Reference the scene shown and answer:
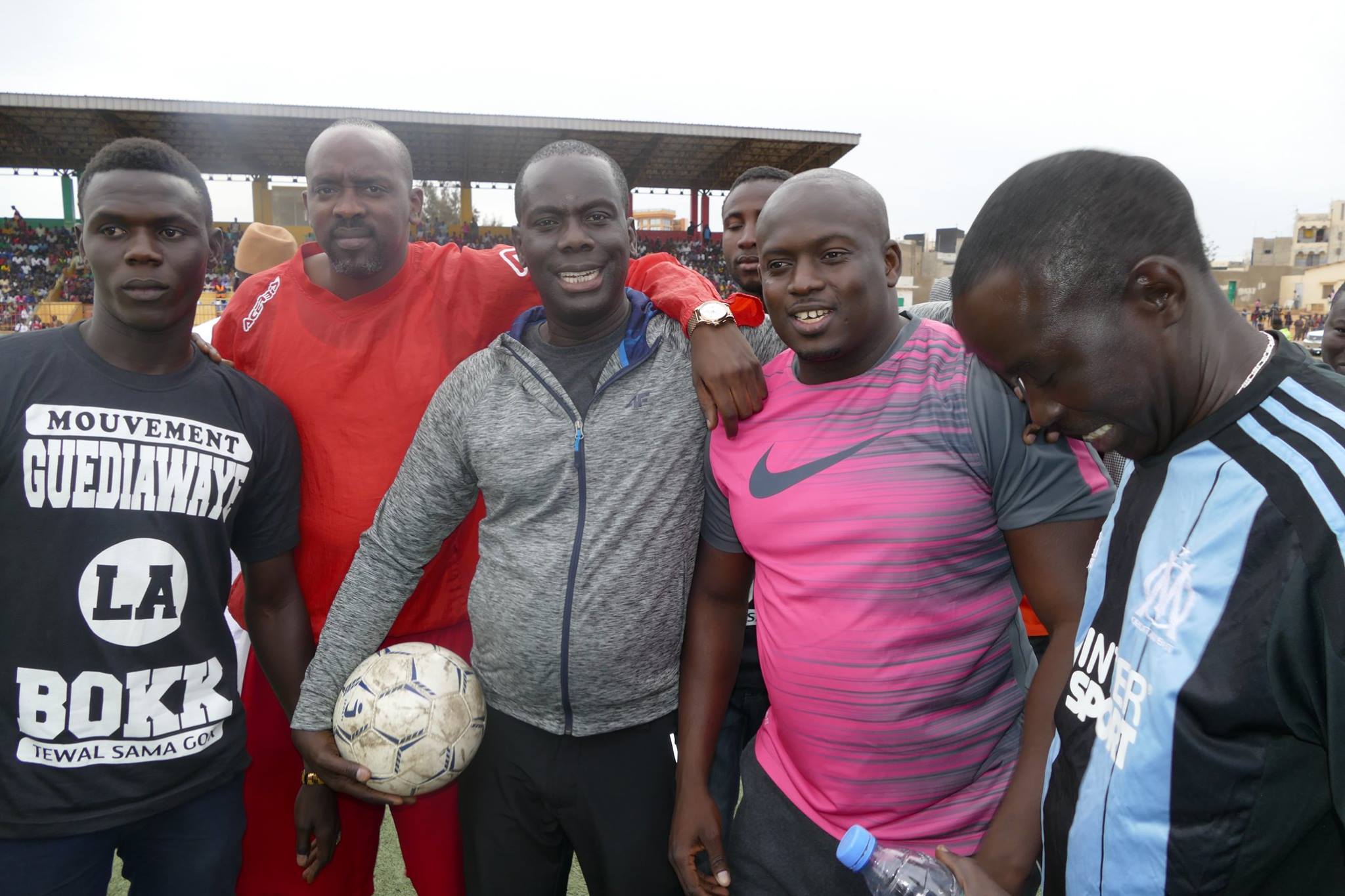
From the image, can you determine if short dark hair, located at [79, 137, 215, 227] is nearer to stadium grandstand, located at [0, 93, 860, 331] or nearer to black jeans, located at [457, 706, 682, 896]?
black jeans, located at [457, 706, 682, 896]

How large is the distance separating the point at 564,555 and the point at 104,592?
1.15 metres

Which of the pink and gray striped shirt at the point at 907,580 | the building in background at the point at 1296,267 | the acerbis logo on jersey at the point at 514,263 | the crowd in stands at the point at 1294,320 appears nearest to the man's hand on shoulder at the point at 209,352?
the acerbis logo on jersey at the point at 514,263

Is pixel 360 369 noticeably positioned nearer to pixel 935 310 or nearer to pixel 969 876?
pixel 969 876

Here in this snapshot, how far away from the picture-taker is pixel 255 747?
2.82 m

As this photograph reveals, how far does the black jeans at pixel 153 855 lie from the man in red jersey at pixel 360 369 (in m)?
0.32

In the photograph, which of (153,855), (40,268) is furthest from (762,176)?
(40,268)

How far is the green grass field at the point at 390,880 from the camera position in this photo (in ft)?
11.3

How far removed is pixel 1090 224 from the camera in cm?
121

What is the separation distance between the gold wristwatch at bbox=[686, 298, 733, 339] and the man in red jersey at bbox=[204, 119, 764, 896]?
13 centimetres

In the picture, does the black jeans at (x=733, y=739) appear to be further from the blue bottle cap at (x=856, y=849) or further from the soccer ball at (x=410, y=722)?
the blue bottle cap at (x=856, y=849)

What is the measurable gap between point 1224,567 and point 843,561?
79 centimetres

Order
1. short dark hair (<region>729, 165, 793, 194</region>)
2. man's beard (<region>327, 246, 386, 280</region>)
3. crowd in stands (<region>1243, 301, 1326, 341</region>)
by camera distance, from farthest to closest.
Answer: crowd in stands (<region>1243, 301, 1326, 341</region>) < short dark hair (<region>729, 165, 793, 194</region>) < man's beard (<region>327, 246, 386, 280</region>)

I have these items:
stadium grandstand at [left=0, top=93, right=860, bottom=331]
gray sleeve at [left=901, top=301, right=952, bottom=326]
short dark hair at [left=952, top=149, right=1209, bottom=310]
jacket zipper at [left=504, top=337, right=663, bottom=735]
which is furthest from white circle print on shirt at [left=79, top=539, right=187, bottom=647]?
stadium grandstand at [left=0, top=93, right=860, bottom=331]

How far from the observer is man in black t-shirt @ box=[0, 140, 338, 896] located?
6.75ft
